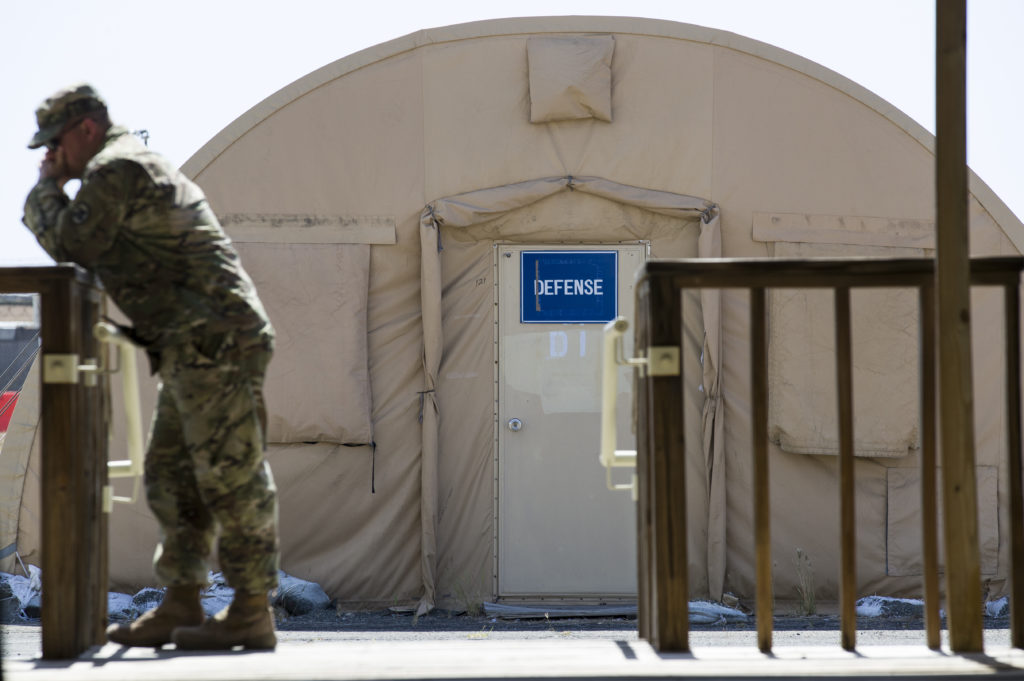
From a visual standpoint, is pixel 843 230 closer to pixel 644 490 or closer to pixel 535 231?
pixel 535 231

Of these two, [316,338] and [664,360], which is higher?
[316,338]

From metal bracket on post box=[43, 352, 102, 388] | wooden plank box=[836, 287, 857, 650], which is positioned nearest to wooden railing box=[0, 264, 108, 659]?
metal bracket on post box=[43, 352, 102, 388]

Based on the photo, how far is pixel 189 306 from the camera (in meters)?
2.99

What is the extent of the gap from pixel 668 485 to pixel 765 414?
1.06ft

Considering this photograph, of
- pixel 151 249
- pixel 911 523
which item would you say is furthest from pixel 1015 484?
pixel 911 523

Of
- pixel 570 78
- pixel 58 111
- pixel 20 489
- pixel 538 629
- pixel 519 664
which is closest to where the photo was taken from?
pixel 519 664

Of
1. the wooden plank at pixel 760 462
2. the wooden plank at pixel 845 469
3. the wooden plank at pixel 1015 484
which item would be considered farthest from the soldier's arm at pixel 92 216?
the wooden plank at pixel 1015 484

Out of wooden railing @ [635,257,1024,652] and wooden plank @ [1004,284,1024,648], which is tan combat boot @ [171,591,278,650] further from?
wooden plank @ [1004,284,1024,648]

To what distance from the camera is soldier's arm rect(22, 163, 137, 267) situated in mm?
2906

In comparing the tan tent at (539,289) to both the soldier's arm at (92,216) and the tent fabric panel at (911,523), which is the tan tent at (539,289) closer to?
the tent fabric panel at (911,523)

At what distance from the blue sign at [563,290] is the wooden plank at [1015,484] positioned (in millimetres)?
3811

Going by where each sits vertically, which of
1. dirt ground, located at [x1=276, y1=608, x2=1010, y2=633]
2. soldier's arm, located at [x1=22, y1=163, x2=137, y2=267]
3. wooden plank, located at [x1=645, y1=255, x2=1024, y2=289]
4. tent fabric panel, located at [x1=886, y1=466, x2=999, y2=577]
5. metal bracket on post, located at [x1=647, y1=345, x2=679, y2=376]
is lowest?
dirt ground, located at [x1=276, y1=608, x2=1010, y2=633]

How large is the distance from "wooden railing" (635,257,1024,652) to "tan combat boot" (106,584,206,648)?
1235 mm

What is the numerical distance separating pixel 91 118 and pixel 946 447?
93.2 inches
